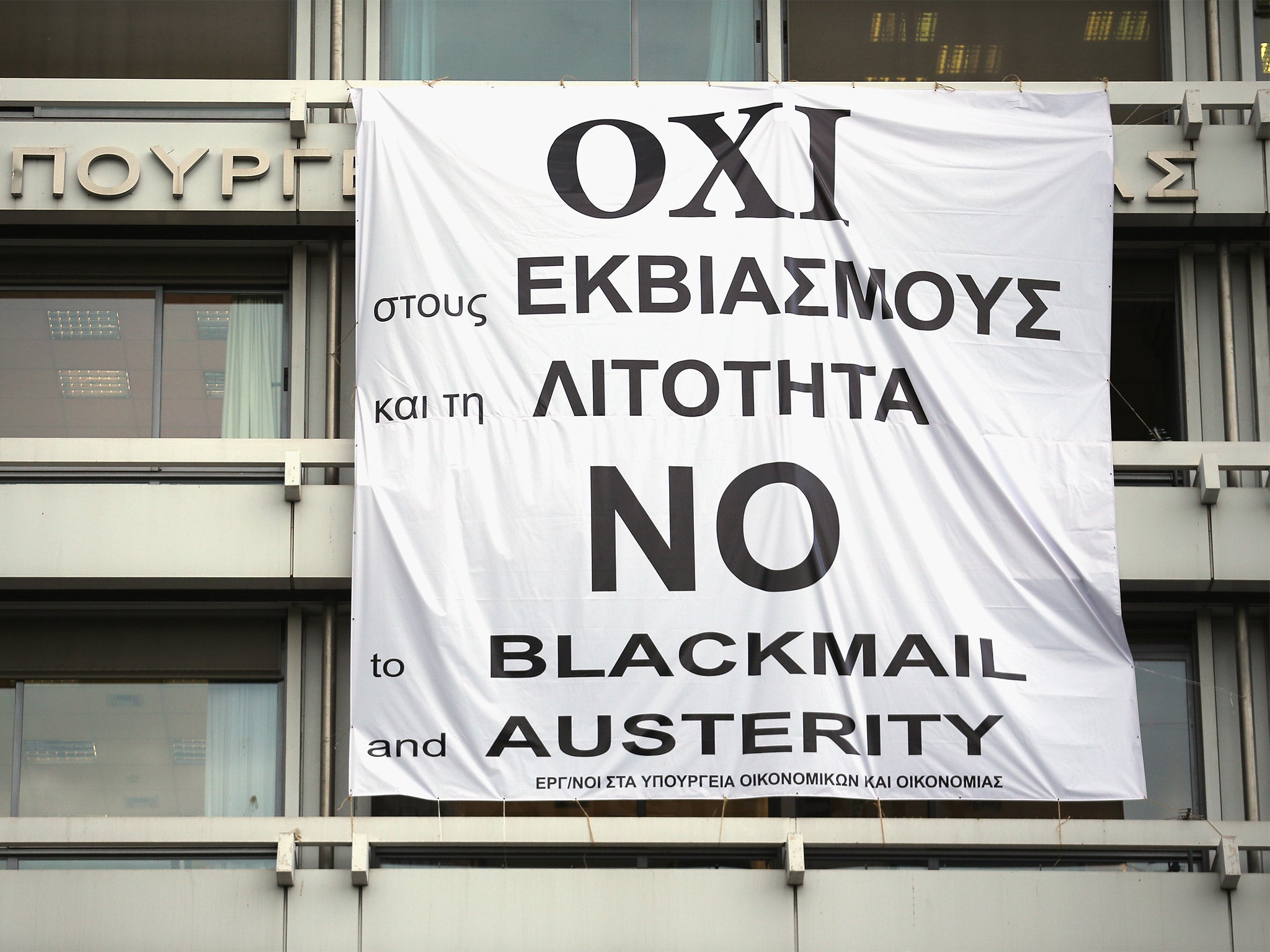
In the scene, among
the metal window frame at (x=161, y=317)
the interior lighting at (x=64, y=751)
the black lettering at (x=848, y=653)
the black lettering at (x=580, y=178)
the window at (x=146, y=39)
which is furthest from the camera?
the window at (x=146, y=39)

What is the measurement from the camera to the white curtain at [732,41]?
14.6 metres

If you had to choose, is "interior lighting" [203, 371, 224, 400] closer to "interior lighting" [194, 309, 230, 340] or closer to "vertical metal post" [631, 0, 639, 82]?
"interior lighting" [194, 309, 230, 340]

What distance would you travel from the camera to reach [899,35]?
1477 centimetres

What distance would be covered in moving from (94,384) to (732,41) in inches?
256

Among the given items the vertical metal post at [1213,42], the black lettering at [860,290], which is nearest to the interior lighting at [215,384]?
the black lettering at [860,290]

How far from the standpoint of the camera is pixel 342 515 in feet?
43.2

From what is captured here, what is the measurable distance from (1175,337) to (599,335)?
17.2ft

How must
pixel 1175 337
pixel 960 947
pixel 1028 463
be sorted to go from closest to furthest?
pixel 960 947, pixel 1028 463, pixel 1175 337

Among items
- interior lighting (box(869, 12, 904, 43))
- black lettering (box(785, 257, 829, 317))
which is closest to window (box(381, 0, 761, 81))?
interior lighting (box(869, 12, 904, 43))

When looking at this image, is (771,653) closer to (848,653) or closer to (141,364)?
(848,653)

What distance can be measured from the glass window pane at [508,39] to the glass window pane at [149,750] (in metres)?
5.91

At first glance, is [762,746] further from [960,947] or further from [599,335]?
[599,335]

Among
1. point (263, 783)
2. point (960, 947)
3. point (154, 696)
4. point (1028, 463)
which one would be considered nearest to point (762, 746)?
point (960, 947)

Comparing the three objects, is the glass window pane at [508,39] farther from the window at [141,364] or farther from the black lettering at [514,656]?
the black lettering at [514,656]
